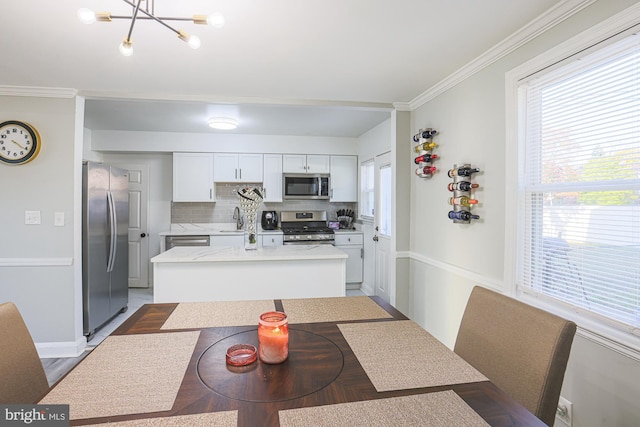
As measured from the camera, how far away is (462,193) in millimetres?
2410

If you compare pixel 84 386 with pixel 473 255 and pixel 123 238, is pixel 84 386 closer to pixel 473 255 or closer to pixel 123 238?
pixel 473 255

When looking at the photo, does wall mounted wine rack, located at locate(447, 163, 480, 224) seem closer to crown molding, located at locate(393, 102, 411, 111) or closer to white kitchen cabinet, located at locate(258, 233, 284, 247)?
crown molding, located at locate(393, 102, 411, 111)

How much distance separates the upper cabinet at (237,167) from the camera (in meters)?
4.73

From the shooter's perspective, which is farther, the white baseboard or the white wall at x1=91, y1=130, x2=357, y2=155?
the white wall at x1=91, y1=130, x2=357, y2=155

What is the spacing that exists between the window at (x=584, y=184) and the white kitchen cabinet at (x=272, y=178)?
3475 millimetres

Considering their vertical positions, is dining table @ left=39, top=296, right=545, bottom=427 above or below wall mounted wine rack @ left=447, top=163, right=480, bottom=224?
below

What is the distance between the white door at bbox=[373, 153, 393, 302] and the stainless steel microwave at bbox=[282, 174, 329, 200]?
95 cm

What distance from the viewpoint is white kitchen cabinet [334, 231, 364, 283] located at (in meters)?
4.76

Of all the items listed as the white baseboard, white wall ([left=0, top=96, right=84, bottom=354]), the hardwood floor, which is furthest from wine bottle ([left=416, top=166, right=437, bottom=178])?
the white baseboard

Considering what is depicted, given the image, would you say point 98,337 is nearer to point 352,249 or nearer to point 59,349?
point 59,349

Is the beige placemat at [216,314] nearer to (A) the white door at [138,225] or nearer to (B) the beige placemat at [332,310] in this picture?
(B) the beige placemat at [332,310]

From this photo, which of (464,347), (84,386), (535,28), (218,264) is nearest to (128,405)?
(84,386)

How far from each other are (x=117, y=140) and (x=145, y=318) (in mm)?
4057

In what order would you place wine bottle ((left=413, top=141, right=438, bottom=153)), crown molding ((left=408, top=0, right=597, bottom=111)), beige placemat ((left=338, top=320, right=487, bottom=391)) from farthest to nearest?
wine bottle ((left=413, top=141, right=438, bottom=153)) → crown molding ((left=408, top=0, right=597, bottom=111)) → beige placemat ((left=338, top=320, right=487, bottom=391))
